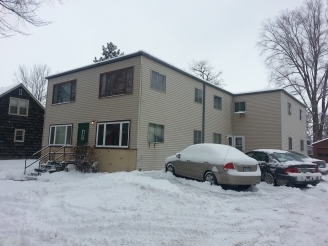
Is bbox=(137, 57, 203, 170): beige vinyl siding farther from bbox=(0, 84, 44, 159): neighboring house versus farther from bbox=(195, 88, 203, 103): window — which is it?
bbox=(0, 84, 44, 159): neighboring house

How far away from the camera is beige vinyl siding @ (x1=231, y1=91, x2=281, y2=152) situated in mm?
19844

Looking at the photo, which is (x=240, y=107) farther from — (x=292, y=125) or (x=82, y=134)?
(x=82, y=134)

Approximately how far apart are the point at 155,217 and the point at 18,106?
2315cm

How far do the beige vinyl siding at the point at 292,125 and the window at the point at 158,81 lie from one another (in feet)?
33.7

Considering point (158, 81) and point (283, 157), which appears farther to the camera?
point (158, 81)

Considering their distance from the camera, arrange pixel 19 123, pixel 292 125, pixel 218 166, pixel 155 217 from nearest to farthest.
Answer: pixel 155 217
pixel 218 166
pixel 292 125
pixel 19 123

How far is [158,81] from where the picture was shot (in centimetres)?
1459

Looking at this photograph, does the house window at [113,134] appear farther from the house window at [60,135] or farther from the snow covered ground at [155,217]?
the snow covered ground at [155,217]

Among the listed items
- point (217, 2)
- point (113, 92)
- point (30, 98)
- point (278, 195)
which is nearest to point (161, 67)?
point (113, 92)

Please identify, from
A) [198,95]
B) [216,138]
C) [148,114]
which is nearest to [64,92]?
[148,114]

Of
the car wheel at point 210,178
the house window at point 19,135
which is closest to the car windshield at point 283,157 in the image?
the car wheel at point 210,178

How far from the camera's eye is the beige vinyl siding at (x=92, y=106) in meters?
13.5

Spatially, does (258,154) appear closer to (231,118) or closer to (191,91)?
(191,91)

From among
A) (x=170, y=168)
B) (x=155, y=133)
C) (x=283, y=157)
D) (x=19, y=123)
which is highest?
(x=19, y=123)
